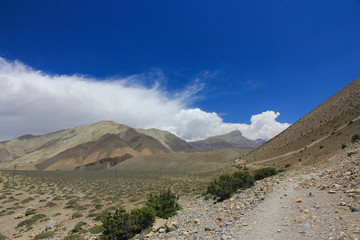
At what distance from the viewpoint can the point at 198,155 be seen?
11975 centimetres

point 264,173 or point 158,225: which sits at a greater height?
point 264,173

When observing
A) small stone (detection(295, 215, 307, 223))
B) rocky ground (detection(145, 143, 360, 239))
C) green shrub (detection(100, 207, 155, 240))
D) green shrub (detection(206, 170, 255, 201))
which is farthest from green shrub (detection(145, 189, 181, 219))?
small stone (detection(295, 215, 307, 223))

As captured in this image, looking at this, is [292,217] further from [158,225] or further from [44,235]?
[44,235]

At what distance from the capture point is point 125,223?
9.88 meters

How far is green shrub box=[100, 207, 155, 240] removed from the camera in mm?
9375

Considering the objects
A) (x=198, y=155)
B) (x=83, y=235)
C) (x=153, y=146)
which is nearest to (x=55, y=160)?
(x=153, y=146)

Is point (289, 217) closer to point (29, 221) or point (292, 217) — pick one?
point (292, 217)

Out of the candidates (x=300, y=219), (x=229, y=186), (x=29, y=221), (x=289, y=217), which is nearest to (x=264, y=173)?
(x=229, y=186)

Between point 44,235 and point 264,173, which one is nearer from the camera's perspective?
point 44,235

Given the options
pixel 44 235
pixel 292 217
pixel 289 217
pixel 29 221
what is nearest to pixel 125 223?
pixel 44 235

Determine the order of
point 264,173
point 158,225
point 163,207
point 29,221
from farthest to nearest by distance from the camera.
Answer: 1. point 264,173
2. point 29,221
3. point 163,207
4. point 158,225

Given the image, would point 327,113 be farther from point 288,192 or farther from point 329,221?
point 329,221

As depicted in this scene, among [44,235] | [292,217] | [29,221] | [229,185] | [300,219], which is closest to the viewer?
[300,219]

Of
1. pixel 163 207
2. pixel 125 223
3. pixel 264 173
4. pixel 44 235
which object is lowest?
pixel 44 235
